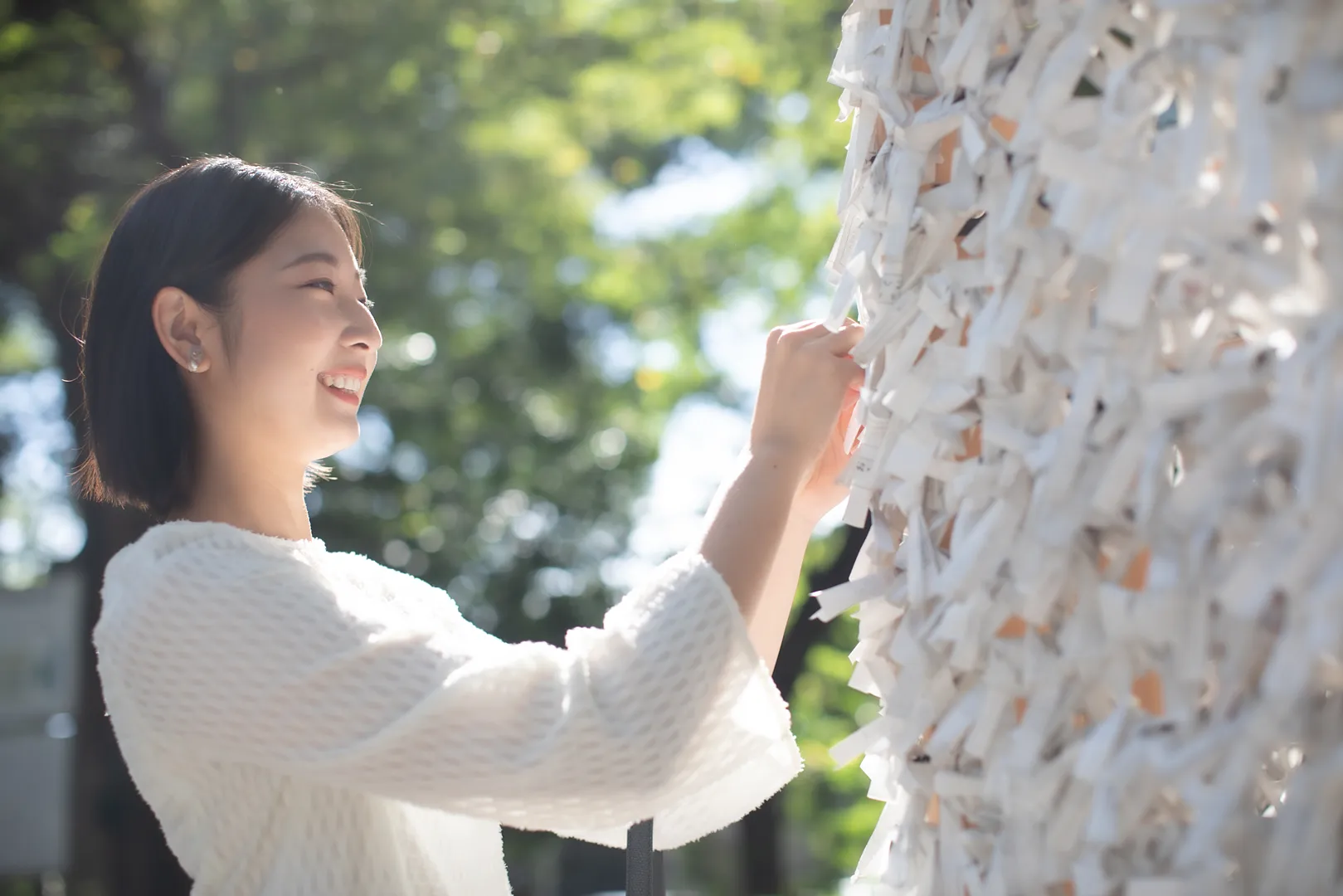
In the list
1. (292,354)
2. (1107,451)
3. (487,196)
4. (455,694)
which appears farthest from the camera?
(487,196)

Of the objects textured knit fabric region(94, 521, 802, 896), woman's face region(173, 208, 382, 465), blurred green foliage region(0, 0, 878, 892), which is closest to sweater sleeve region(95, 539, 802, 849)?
textured knit fabric region(94, 521, 802, 896)

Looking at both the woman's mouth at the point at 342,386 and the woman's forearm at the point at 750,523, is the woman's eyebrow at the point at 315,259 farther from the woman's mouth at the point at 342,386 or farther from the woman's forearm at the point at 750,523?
the woman's forearm at the point at 750,523

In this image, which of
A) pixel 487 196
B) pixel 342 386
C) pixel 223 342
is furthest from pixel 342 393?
pixel 487 196

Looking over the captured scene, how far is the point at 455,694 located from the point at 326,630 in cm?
18

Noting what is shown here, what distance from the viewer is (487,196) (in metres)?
7.70

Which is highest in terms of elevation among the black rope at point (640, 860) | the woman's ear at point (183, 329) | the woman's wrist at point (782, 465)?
the woman's ear at point (183, 329)

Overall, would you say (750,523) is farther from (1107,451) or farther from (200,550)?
(200,550)

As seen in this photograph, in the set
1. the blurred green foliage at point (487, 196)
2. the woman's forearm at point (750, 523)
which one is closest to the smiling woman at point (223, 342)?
the woman's forearm at point (750, 523)

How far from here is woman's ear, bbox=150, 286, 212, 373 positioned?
66.0 inches

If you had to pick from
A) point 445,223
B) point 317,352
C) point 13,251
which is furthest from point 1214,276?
point 13,251

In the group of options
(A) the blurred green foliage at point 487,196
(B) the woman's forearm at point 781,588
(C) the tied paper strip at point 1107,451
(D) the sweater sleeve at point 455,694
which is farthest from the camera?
(A) the blurred green foliage at point 487,196

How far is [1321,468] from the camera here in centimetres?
83

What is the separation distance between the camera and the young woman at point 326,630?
4.40 feet

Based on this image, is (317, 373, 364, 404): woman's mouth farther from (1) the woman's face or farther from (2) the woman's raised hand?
(2) the woman's raised hand
